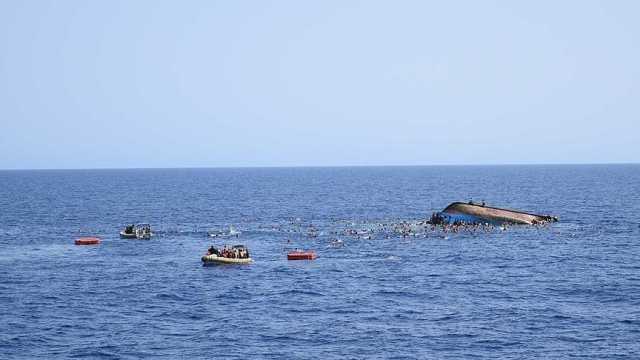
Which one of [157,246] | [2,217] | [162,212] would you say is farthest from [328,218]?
[2,217]

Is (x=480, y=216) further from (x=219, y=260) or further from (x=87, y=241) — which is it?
→ (x=87, y=241)

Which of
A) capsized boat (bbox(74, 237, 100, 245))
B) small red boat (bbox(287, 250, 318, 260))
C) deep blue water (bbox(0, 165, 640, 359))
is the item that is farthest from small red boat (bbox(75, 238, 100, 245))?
small red boat (bbox(287, 250, 318, 260))

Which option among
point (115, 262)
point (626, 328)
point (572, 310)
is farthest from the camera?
point (115, 262)

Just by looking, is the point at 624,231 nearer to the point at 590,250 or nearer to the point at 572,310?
the point at 590,250

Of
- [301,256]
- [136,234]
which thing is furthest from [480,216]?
[136,234]

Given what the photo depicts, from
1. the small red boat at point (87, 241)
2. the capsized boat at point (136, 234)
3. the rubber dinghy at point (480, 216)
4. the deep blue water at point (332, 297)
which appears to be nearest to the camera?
the deep blue water at point (332, 297)

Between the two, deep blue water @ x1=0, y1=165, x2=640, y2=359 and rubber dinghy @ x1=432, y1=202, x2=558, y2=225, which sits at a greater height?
rubber dinghy @ x1=432, y1=202, x2=558, y2=225

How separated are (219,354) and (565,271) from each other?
47.7 metres

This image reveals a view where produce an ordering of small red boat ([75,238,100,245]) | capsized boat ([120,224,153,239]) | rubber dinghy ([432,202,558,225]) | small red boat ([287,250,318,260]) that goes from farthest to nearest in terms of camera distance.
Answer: rubber dinghy ([432,202,558,225]) → capsized boat ([120,224,153,239]) → small red boat ([75,238,100,245]) → small red boat ([287,250,318,260])

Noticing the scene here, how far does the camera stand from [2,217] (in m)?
172

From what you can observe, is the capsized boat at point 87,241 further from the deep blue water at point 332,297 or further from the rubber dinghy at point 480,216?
the rubber dinghy at point 480,216

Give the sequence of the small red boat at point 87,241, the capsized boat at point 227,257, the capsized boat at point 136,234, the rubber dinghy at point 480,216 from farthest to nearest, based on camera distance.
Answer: the rubber dinghy at point 480,216 < the capsized boat at point 136,234 < the small red boat at point 87,241 < the capsized boat at point 227,257

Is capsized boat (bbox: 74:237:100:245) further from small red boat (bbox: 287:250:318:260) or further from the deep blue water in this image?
small red boat (bbox: 287:250:318:260)

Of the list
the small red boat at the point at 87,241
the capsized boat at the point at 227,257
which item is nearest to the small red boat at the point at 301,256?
the capsized boat at the point at 227,257
